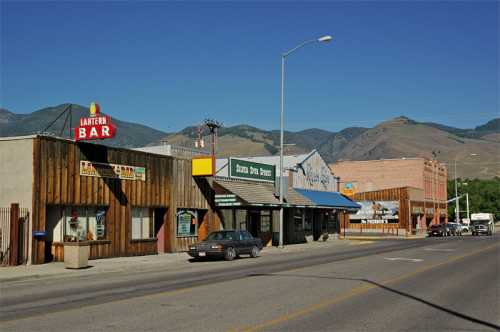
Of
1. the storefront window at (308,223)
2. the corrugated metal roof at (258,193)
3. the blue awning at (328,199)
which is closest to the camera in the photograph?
the corrugated metal roof at (258,193)

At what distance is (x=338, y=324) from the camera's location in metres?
10.5

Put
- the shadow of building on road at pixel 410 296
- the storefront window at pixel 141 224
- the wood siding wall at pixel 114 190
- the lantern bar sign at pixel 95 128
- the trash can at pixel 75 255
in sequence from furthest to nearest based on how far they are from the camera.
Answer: the storefront window at pixel 141 224 → the lantern bar sign at pixel 95 128 → the wood siding wall at pixel 114 190 → the trash can at pixel 75 255 → the shadow of building on road at pixel 410 296

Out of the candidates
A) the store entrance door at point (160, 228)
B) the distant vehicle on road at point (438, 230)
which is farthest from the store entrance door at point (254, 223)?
the distant vehicle on road at point (438, 230)

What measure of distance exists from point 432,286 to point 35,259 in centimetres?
1537

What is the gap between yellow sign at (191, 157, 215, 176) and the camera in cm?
3297

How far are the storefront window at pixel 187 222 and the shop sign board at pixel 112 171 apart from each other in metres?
3.86

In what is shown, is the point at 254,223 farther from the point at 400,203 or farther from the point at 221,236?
the point at 400,203

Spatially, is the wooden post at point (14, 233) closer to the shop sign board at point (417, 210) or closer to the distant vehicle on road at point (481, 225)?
the distant vehicle on road at point (481, 225)

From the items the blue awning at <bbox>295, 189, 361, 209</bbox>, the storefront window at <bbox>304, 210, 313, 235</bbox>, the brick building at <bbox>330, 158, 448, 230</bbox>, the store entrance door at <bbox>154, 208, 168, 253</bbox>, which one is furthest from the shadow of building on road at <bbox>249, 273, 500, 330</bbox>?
the brick building at <bbox>330, 158, 448, 230</bbox>

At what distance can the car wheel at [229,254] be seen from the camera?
2722 centimetres

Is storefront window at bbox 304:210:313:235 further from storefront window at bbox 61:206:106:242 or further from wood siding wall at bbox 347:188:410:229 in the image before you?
wood siding wall at bbox 347:188:410:229

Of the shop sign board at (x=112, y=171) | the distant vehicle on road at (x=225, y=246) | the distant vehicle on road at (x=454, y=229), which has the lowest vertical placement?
the distant vehicle on road at (x=454, y=229)

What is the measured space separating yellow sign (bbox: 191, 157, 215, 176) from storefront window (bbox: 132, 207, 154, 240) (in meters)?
4.02

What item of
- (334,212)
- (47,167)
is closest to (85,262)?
(47,167)
